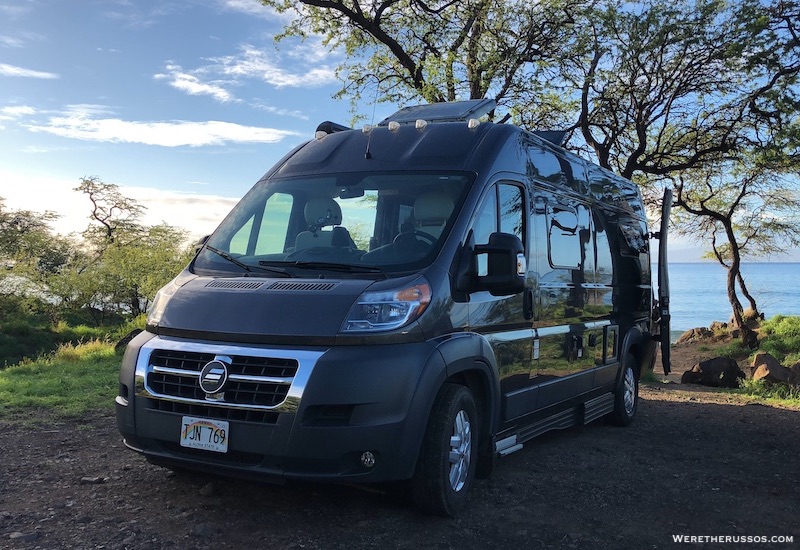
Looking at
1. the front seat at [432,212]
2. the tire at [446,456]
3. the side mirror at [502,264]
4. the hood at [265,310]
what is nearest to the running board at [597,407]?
the tire at [446,456]

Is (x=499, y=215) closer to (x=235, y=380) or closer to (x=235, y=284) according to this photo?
(x=235, y=284)

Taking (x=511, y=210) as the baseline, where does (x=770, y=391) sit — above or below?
below

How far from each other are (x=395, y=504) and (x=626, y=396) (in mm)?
4483

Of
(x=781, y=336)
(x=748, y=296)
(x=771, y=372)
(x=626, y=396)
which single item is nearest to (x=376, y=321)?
(x=626, y=396)

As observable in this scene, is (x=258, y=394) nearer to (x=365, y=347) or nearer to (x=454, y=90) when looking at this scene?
(x=365, y=347)

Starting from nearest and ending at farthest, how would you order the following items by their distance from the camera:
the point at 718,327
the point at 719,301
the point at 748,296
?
the point at 748,296, the point at 718,327, the point at 719,301

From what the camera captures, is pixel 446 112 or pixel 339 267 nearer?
pixel 339 267

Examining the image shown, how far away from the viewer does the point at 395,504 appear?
4688 millimetres

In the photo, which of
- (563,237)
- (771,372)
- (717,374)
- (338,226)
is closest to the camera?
(338,226)

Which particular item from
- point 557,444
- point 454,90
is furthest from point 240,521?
point 454,90

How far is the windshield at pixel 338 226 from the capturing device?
462 cm

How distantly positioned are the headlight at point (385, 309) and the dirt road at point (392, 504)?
1208mm

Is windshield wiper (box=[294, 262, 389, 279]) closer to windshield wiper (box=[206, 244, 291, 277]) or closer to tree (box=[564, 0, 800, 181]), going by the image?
windshield wiper (box=[206, 244, 291, 277])

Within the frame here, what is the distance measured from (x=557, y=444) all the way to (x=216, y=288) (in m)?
4.02
